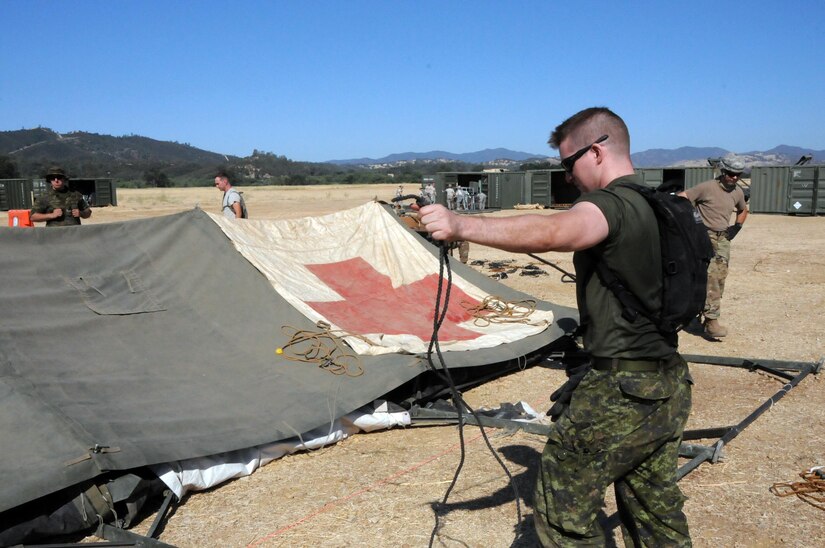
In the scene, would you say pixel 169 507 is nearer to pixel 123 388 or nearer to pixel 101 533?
pixel 101 533

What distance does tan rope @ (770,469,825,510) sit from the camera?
13.8 feet

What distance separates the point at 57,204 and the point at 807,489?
7913mm

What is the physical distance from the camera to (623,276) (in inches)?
99.8

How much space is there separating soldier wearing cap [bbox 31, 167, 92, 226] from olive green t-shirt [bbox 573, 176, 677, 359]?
726 centimetres

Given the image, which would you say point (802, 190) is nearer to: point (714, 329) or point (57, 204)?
point (714, 329)

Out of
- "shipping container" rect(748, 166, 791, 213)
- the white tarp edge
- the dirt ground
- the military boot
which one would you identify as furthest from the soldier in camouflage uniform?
"shipping container" rect(748, 166, 791, 213)

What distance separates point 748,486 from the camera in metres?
4.40

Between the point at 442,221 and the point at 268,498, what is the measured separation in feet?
8.63

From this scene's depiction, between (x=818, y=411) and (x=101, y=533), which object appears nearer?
(x=101, y=533)

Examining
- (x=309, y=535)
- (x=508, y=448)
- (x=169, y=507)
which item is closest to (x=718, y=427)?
(x=508, y=448)

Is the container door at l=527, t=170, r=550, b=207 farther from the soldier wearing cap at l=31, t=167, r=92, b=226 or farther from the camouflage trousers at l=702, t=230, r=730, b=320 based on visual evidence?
the soldier wearing cap at l=31, t=167, r=92, b=226

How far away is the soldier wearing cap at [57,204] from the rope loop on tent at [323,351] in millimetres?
3972

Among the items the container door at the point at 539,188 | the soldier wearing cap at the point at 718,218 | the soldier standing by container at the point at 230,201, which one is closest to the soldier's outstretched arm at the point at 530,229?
the soldier wearing cap at the point at 718,218

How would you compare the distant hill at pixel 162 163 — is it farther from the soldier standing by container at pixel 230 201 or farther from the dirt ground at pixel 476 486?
the dirt ground at pixel 476 486
